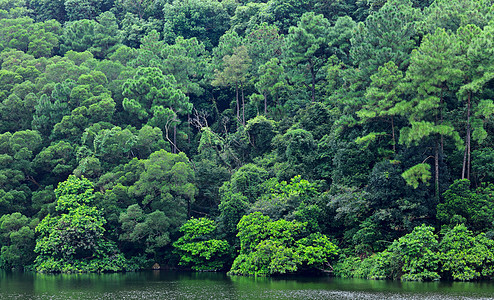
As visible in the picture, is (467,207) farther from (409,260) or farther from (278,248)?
(278,248)

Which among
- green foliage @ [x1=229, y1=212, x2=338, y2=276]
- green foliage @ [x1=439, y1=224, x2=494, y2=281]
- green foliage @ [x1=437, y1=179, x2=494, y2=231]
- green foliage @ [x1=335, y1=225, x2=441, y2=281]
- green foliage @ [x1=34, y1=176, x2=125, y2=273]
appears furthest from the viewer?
green foliage @ [x1=34, y1=176, x2=125, y2=273]

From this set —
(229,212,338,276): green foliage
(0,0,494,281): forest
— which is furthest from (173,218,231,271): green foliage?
(229,212,338,276): green foliage

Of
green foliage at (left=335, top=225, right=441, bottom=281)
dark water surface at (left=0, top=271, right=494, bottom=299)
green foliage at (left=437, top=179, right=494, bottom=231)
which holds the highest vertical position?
green foliage at (left=437, top=179, right=494, bottom=231)

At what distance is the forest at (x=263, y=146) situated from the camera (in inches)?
1433

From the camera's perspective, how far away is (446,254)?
33.8m

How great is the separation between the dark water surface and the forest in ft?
8.73

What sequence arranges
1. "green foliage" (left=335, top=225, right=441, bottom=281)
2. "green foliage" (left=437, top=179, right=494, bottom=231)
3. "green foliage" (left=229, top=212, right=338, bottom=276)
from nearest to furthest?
"green foliage" (left=335, top=225, right=441, bottom=281) < "green foliage" (left=437, top=179, right=494, bottom=231) < "green foliage" (left=229, top=212, right=338, bottom=276)

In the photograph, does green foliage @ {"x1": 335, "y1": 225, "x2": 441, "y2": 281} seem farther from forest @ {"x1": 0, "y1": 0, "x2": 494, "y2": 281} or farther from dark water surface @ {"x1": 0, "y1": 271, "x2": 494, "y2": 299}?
dark water surface @ {"x1": 0, "y1": 271, "x2": 494, "y2": 299}

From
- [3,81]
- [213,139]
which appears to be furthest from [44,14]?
[213,139]

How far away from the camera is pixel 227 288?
106 feet

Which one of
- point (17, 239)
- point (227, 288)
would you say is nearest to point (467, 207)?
point (227, 288)

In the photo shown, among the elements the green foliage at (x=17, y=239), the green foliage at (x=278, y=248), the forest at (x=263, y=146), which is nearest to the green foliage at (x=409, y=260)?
the forest at (x=263, y=146)

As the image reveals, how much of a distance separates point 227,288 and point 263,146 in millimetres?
20660

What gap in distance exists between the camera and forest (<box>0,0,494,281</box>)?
1433 inches
